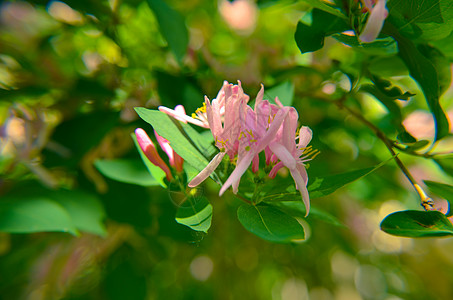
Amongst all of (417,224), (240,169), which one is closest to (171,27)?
(240,169)

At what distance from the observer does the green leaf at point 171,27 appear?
515 mm

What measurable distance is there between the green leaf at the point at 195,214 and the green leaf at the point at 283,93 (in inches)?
8.3

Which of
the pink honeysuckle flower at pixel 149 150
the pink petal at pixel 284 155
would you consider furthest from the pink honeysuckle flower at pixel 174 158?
the pink petal at pixel 284 155

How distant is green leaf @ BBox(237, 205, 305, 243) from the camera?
31cm

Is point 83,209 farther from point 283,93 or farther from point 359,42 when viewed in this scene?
point 359,42

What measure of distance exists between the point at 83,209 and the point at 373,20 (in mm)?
527

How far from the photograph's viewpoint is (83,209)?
1.86 feet

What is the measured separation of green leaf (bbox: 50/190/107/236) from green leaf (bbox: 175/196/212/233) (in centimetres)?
22

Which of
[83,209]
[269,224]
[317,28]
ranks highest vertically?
[317,28]

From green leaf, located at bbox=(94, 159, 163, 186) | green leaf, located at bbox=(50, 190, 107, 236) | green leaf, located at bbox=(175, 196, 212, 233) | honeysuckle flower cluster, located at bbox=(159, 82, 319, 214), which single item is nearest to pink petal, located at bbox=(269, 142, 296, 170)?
honeysuckle flower cluster, located at bbox=(159, 82, 319, 214)

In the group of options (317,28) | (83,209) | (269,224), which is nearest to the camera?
(269,224)

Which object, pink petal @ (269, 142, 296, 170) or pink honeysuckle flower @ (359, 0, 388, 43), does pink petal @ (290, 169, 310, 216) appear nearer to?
pink petal @ (269, 142, 296, 170)

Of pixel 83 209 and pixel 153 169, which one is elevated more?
pixel 153 169

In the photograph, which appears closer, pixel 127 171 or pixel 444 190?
pixel 444 190
